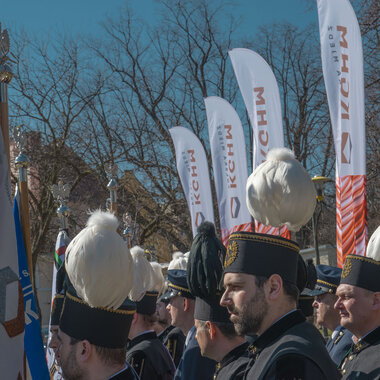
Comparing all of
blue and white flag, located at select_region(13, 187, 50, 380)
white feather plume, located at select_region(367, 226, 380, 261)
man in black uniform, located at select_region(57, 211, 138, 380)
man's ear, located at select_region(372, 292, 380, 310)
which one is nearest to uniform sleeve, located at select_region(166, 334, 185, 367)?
blue and white flag, located at select_region(13, 187, 50, 380)

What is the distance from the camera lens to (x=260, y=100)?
10.4 metres

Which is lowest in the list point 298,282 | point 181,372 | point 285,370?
point 181,372

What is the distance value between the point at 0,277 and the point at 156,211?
19.6m

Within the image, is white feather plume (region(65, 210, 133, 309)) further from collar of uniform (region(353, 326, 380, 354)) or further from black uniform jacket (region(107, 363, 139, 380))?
collar of uniform (region(353, 326, 380, 354))

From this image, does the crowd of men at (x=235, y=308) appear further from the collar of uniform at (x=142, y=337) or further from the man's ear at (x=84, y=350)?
the collar of uniform at (x=142, y=337)

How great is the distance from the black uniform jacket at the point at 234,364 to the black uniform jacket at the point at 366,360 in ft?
1.91

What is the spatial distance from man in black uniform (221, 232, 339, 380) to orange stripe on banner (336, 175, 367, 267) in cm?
407

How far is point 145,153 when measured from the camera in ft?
Answer: 81.6

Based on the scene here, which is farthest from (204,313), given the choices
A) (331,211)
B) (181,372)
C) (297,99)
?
(297,99)

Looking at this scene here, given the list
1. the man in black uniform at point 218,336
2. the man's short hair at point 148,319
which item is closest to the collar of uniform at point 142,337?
the man's short hair at point 148,319

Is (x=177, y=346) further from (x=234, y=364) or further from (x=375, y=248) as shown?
(x=234, y=364)

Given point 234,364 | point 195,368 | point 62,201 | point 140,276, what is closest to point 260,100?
point 62,201

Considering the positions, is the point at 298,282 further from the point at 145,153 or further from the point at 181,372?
the point at 145,153

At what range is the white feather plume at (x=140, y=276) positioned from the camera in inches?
223
